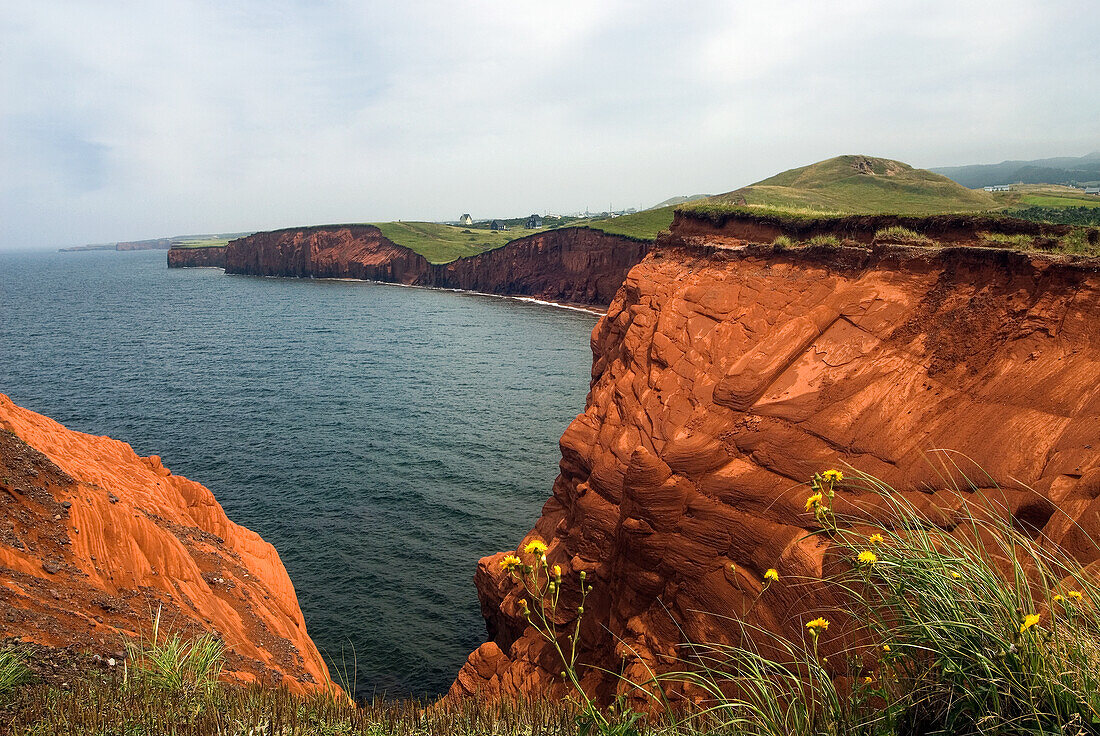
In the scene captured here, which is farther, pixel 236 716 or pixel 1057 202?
pixel 1057 202

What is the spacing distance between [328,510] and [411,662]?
11.2 meters

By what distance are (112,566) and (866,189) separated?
2993 inches

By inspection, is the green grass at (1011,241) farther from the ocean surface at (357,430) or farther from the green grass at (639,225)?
the green grass at (639,225)

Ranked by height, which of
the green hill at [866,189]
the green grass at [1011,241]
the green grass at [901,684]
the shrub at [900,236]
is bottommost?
the green grass at [901,684]

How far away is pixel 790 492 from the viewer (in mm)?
12828

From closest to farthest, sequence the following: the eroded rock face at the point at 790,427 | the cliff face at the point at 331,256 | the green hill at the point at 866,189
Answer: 1. the eroded rock face at the point at 790,427
2. the green hill at the point at 866,189
3. the cliff face at the point at 331,256

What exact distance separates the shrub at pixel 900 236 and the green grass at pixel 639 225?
280 ft

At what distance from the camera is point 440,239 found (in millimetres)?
169375

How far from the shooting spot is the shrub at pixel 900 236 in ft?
49.9

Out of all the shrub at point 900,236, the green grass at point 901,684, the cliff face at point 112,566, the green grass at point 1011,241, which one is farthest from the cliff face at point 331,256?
the green grass at point 901,684

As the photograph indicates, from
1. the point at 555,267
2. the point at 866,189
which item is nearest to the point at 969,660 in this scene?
the point at 866,189

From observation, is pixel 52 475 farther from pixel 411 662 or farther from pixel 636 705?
pixel 636 705

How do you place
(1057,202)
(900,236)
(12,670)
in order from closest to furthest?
(12,670), (900,236), (1057,202)

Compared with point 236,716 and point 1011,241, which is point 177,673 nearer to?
point 236,716
